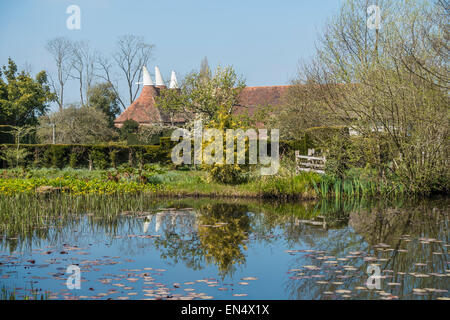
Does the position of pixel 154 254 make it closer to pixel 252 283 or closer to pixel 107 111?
pixel 252 283

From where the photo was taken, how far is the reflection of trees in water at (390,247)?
19.4ft

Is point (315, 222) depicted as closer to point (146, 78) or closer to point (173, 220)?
point (173, 220)

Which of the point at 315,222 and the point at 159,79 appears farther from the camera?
the point at 159,79

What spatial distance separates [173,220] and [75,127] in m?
25.6

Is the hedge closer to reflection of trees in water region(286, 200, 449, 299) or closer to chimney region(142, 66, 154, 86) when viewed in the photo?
reflection of trees in water region(286, 200, 449, 299)

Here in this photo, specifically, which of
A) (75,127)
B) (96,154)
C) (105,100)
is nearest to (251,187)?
(96,154)

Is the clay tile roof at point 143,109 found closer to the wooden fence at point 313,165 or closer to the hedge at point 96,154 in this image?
the hedge at point 96,154

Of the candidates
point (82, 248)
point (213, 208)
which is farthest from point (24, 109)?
point (82, 248)

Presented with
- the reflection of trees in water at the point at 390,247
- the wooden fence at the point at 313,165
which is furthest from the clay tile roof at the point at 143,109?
the reflection of trees in water at the point at 390,247

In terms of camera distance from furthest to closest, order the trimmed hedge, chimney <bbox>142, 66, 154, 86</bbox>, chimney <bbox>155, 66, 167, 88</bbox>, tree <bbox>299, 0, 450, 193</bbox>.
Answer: chimney <bbox>155, 66, 167, 88</bbox>
chimney <bbox>142, 66, 154, 86</bbox>
the trimmed hedge
tree <bbox>299, 0, 450, 193</bbox>

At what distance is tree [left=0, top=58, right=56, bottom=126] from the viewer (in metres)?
40.9

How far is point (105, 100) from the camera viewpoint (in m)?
44.8

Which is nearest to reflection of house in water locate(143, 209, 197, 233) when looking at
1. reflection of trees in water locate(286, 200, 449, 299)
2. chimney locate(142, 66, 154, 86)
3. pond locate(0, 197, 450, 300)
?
pond locate(0, 197, 450, 300)

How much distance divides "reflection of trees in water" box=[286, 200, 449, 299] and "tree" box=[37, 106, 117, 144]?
25678 mm
